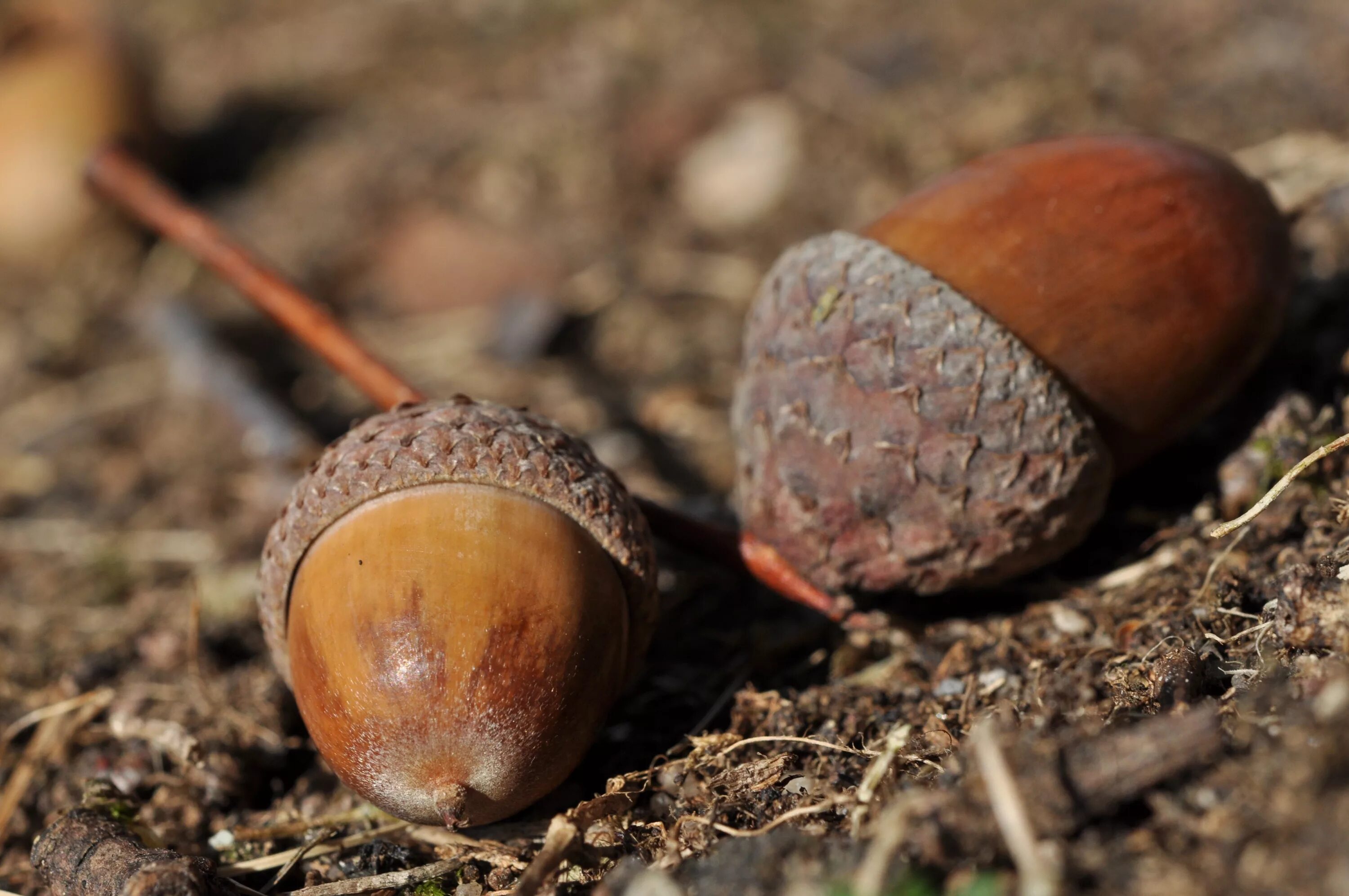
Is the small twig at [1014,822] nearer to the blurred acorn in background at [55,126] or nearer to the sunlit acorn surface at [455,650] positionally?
the sunlit acorn surface at [455,650]

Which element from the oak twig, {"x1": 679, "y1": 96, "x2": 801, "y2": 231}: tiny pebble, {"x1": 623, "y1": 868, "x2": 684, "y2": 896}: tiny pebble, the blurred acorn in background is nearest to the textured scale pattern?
{"x1": 623, "y1": 868, "x2": 684, "y2": 896}: tiny pebble

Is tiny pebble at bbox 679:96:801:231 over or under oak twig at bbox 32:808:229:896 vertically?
over

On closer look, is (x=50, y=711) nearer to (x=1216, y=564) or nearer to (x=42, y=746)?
(x=42, y=746)

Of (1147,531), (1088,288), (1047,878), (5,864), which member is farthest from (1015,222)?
(5,864)

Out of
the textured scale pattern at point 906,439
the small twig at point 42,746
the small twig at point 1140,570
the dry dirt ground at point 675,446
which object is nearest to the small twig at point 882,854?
the dry dirt ground at point 675,446

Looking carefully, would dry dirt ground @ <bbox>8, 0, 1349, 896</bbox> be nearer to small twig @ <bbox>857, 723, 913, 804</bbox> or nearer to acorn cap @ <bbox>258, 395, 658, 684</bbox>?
small twig @ <bbox>857, 723, 913, 804</bbox>
